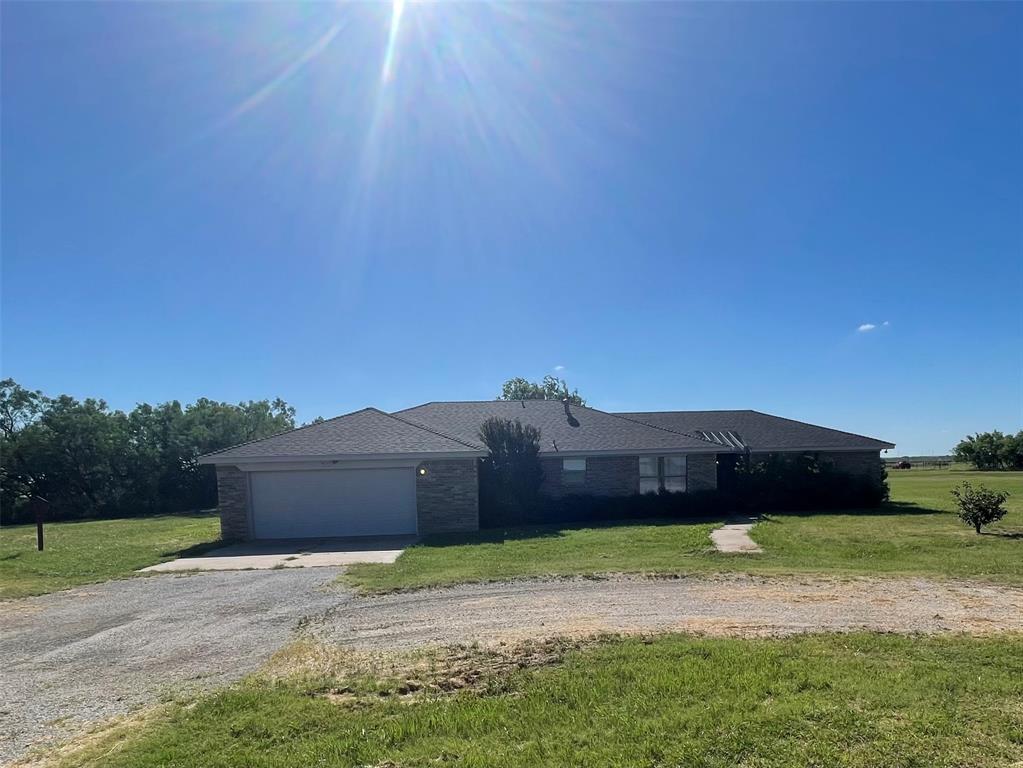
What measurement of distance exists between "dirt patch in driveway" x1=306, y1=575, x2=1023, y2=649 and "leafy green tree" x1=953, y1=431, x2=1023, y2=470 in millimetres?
67104

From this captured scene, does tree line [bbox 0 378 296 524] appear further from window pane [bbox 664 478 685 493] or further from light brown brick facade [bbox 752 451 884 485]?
light brown brick facade [bbox 752 451 884 485]

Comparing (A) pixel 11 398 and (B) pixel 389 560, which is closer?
(B) pixel 389 560

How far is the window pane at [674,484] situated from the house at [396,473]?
0.03m

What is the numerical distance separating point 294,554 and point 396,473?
3838 mm

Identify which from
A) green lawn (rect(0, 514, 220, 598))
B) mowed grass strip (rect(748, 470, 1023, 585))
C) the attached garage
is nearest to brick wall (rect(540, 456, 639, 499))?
the attached garage

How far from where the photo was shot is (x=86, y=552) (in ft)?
51.8

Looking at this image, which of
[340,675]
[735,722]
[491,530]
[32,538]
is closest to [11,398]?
[32,538]

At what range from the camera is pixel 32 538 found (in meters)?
21.1

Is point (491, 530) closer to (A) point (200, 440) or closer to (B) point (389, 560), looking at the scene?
(B) point (389, 560)

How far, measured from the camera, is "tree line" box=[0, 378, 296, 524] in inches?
1364

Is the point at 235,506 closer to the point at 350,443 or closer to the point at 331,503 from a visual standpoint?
the point at 331,503

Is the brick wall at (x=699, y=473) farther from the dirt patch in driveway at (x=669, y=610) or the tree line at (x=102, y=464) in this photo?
the tree line at (x=102, y=464)

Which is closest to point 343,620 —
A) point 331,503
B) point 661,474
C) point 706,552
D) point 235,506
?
point 706,552

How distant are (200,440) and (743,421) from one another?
101 feet
